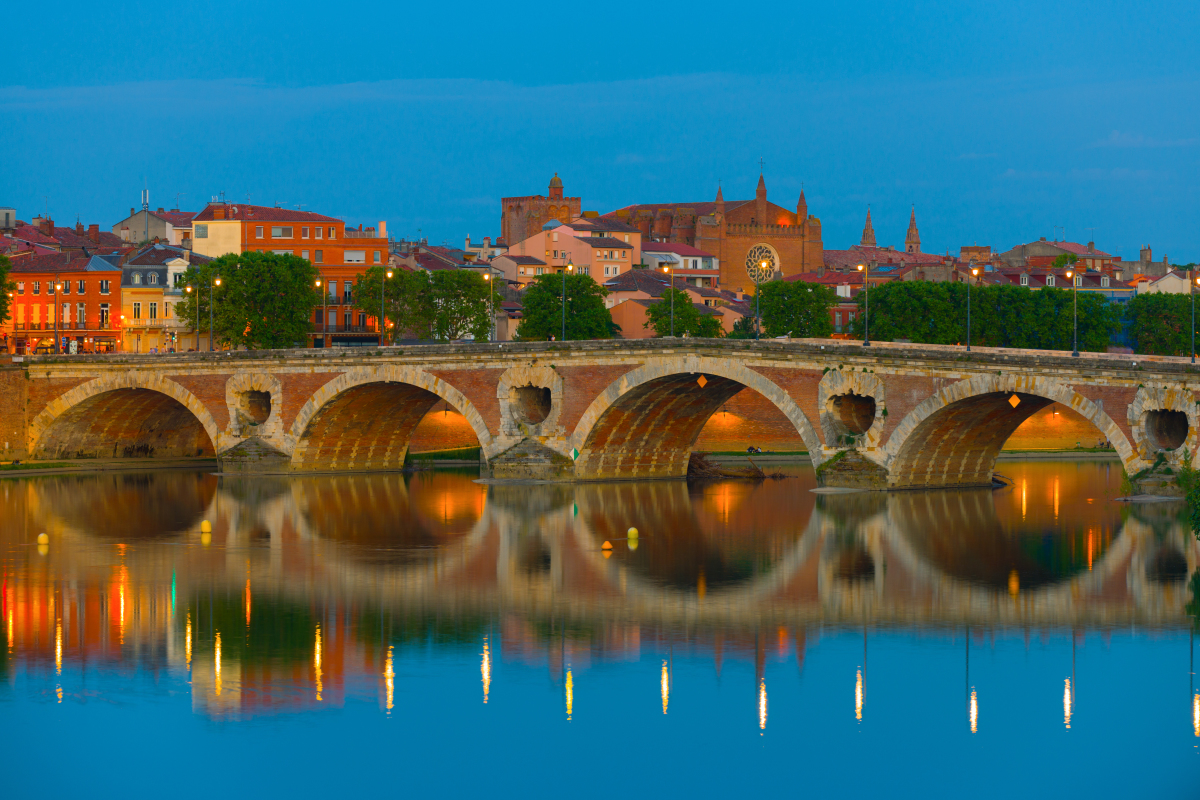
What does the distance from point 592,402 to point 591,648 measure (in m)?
32.1

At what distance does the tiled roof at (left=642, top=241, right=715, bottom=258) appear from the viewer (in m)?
170

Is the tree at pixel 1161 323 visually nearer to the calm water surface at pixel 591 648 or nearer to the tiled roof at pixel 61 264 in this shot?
the calm water surface at pixel 591 648

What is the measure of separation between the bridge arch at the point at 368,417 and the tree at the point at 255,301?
20480 mm

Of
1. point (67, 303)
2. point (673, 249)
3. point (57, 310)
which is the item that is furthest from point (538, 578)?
point (673, 249)

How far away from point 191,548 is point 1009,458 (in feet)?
152

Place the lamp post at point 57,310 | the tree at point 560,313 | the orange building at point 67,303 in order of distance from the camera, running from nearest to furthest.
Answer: the lamp post at point 57,310
the orange building at point 67,303
the tree at point 560,313

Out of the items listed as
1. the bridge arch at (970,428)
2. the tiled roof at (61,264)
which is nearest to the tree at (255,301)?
the tiled roof at (61,264)

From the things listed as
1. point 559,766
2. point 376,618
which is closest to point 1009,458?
point 376,618

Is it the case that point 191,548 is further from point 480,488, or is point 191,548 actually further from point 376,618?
point 480,488

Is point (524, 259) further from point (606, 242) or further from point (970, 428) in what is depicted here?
point (970, 428)

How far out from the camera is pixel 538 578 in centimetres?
4394

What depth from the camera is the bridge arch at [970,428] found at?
54.6 m

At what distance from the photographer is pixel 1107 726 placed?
93.4ft

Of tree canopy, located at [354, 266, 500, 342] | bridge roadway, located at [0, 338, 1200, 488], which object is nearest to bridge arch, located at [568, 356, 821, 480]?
bridge roadway, located at [0, 338, 1200, 488]
